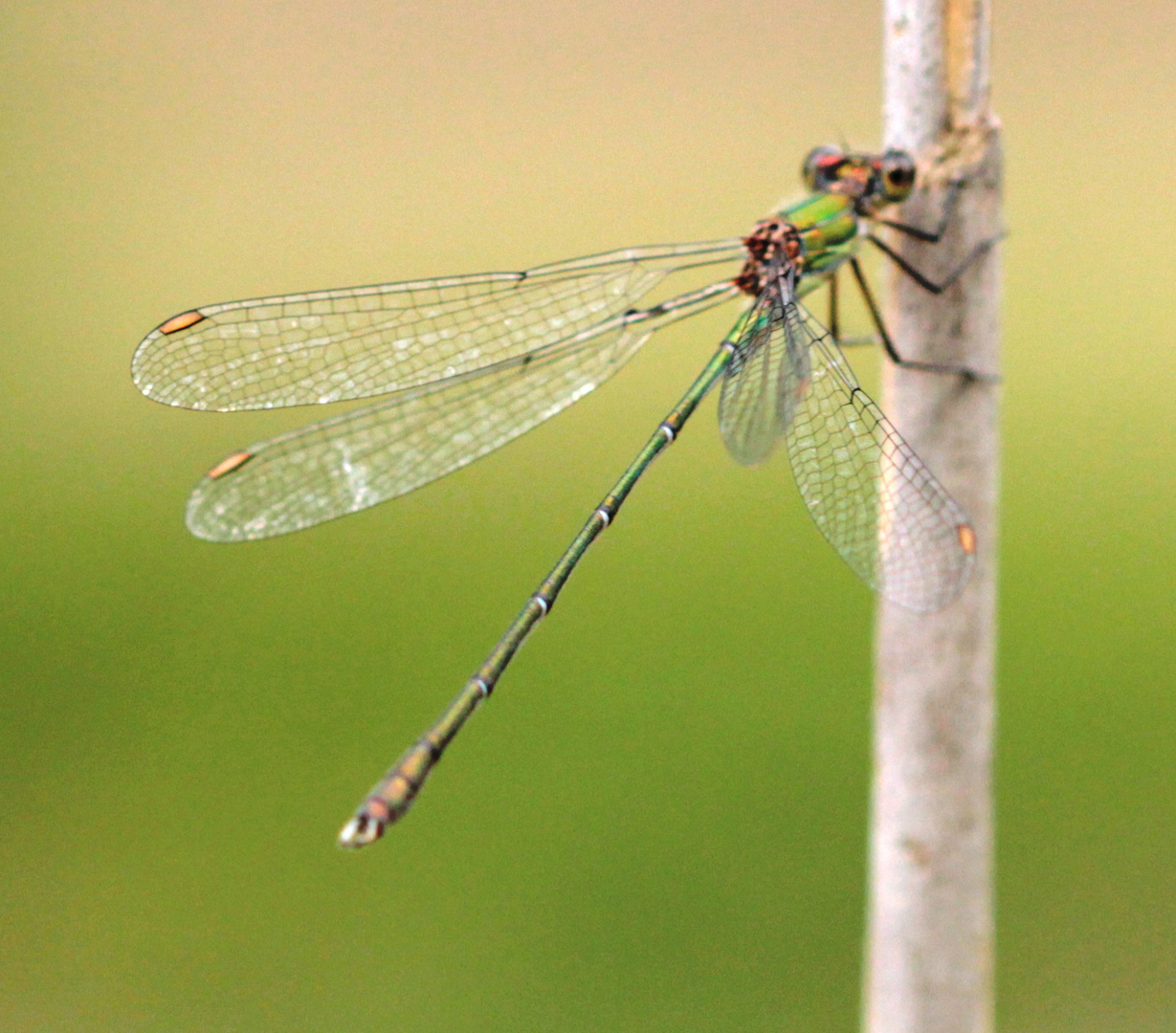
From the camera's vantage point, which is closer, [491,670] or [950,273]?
[950,273]

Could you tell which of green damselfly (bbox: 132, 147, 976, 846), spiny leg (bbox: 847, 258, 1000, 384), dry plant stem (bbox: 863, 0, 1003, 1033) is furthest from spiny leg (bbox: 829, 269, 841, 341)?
dry plant stem (bbox: 863, 0, 1003, 1033)

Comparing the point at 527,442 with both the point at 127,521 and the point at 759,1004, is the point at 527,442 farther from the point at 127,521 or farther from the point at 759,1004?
the point at 759,1004

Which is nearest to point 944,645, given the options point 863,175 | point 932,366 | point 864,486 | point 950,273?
point 864,486

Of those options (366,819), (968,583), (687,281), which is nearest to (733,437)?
(968,583)

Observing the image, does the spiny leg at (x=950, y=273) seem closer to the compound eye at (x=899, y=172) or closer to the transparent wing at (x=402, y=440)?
the compound eye at (x=899, y=172)

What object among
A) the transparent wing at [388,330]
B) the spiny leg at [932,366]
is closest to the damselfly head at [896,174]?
the spiny leg at [932,366]

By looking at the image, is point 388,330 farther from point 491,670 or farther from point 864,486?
point 864,486
